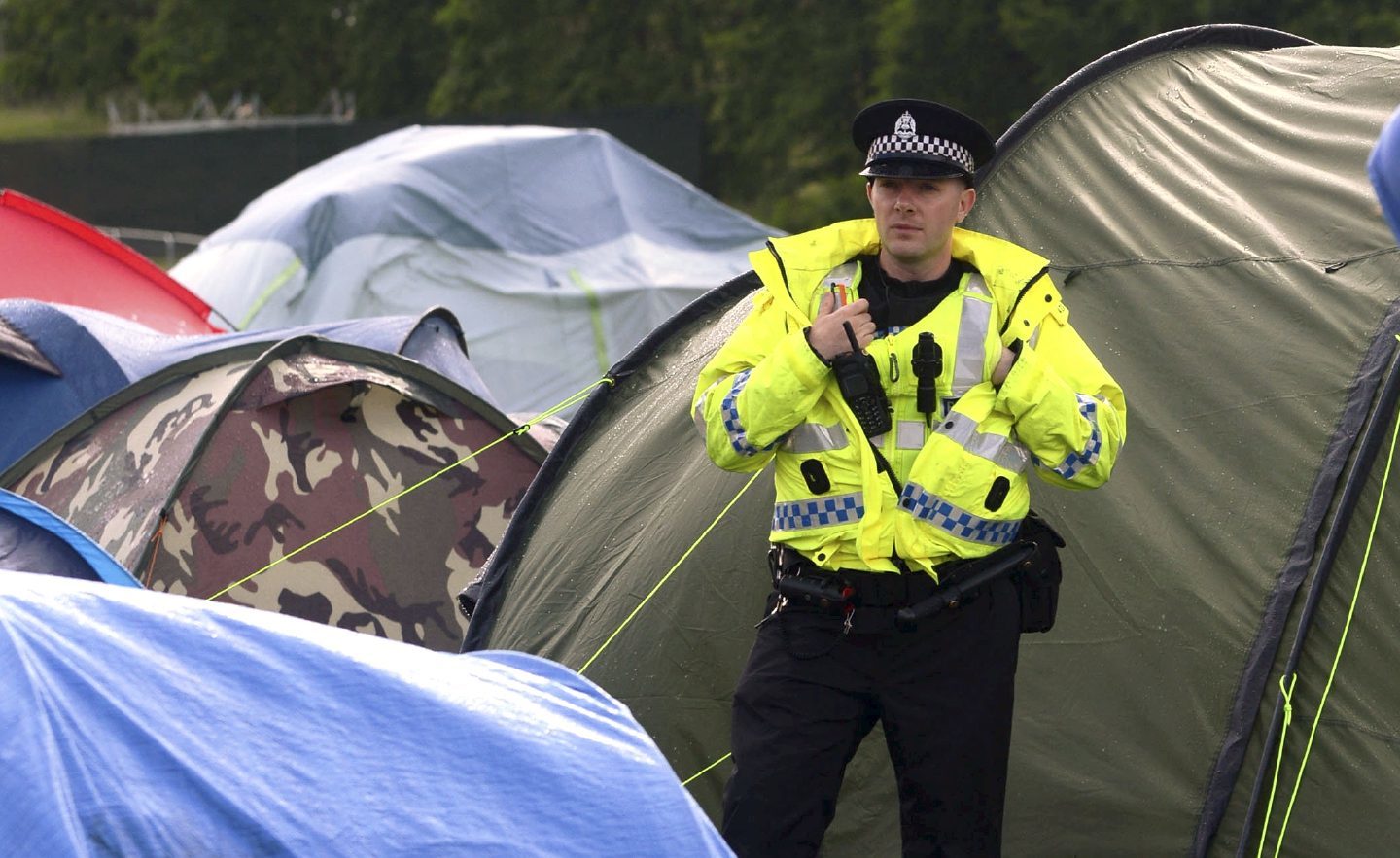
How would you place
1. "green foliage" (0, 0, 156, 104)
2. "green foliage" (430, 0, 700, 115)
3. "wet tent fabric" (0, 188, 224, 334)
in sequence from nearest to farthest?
"wet tent fabric" (0, 188, 224, 334), "green foliage" (430, 0, 700, 115), "green foliage" (0, 0, 156, 104)

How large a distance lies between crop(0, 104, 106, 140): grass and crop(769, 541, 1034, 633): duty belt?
39.3 metres

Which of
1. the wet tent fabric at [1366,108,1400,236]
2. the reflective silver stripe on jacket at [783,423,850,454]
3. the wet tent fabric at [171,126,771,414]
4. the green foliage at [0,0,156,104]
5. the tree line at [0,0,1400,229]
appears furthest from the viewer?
the green foliage at [0,0,156,104]

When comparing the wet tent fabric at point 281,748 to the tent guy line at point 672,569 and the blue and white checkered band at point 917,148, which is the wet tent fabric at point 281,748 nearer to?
the blue and white checkered band at point 917,148

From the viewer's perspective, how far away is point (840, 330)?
11.4 ft

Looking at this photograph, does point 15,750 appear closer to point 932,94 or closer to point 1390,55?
point 1390,55

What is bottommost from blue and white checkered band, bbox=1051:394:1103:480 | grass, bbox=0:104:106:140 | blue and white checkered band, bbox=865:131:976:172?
grass, bbox=0:104:106:140

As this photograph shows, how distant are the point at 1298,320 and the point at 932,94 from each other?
1990 cm

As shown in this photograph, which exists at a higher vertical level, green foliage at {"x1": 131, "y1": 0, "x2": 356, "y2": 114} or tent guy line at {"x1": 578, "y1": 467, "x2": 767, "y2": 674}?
tent guy line at {"x1": 578, "y1": 467, "x2": 767, "y2": 674}

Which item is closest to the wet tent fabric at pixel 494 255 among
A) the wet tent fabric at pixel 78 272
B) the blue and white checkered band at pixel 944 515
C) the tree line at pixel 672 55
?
the wet tent fabric at pixel 78 272

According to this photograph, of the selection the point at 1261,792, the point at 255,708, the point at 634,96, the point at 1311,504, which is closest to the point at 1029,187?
the point at 1311,504

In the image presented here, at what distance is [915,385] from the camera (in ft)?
11.7

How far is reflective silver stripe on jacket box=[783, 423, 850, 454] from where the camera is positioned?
3568mm

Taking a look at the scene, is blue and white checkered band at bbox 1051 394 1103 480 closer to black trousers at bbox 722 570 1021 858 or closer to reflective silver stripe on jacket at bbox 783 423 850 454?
black trousers at bbox 722 570 1021 858

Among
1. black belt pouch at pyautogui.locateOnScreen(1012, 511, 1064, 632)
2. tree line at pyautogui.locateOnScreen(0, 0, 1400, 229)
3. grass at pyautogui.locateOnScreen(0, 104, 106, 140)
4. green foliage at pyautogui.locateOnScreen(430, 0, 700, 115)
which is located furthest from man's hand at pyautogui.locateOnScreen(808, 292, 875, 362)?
grass at pyautogui.locateOnScreen(0, 104, 106, 140)
